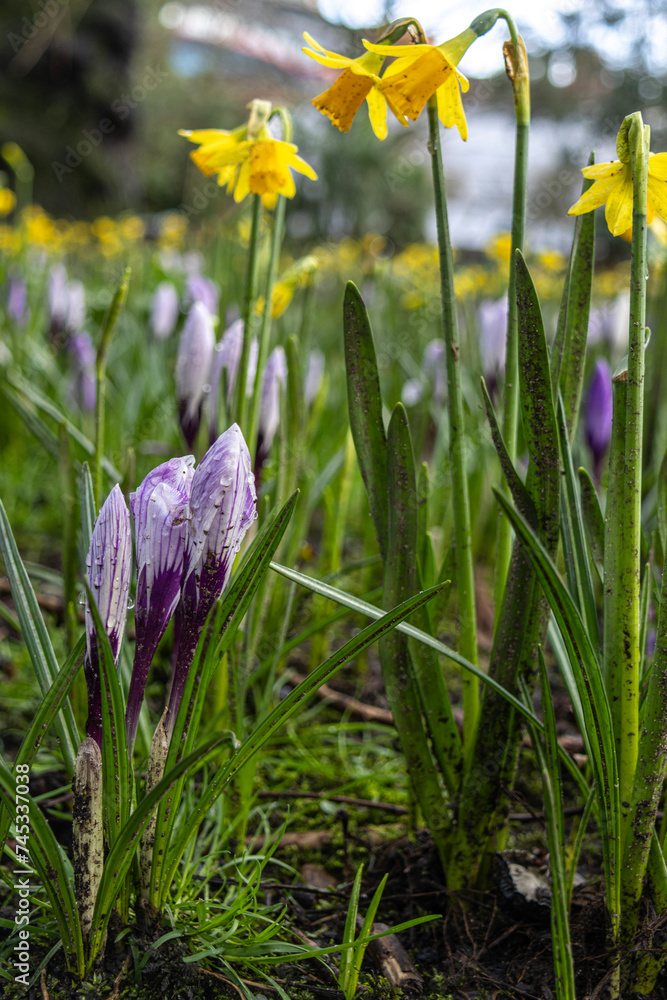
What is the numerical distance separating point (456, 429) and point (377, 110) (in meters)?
0.31

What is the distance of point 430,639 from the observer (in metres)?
0.69

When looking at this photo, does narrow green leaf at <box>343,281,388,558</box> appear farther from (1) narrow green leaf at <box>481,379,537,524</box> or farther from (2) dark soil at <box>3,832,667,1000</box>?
(2) dark soil at <box>3,832,667,1000</box>

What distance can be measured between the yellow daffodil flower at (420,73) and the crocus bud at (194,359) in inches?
20.2

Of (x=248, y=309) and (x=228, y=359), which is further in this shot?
(x=228, y=359)

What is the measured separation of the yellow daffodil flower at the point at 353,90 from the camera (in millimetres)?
636

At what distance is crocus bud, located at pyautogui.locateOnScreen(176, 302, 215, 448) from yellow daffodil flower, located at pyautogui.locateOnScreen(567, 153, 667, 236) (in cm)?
60

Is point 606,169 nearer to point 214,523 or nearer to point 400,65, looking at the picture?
point 400,65

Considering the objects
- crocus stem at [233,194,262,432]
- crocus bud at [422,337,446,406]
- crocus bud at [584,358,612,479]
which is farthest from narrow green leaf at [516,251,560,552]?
crocus bud at [422,337,446,406]

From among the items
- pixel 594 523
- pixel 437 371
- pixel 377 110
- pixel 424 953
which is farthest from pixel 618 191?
pixel 437 371

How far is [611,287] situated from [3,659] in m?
4.35

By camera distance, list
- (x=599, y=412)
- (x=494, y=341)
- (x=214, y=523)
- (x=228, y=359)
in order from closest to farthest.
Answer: (x=214, y=523), (x=228, y=359), (x=599, y=412), (x=494, y=341)

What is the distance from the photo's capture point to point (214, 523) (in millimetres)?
577

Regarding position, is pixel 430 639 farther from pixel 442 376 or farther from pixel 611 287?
pixel 611 287

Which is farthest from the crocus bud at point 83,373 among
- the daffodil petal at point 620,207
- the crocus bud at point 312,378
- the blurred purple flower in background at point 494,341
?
the daffodil petal at point 620,207
